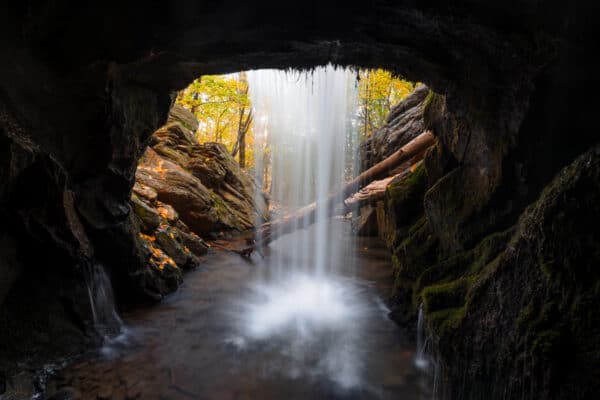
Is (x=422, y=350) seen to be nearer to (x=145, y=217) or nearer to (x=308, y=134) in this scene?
(x=145, y=217)

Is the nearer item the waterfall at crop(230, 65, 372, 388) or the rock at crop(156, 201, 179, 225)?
the waterfall at crop(230, 65, 372, 388)

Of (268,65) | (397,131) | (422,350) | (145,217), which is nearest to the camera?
(422,350)

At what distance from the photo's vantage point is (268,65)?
530cm

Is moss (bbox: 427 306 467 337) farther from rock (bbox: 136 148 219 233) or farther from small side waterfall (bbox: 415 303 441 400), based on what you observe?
rock (bbox: 136 148 219 233)

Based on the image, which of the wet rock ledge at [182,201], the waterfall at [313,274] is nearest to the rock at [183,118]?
the wet rock ledge at [182,201]

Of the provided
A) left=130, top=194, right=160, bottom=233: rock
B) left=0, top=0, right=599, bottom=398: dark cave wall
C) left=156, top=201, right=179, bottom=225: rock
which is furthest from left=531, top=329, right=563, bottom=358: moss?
left=156, top=201, right=179, bottom=225: rock

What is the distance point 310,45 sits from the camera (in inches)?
180

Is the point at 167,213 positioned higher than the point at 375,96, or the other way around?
the point at 375,96

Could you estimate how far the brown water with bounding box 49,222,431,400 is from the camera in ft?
14.4

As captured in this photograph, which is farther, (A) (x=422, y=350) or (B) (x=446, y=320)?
(A) (x=422, y=350)

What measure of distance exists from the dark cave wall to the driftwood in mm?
4469

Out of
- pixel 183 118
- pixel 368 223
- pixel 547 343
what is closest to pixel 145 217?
pixel 547 343

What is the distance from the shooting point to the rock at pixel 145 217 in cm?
842

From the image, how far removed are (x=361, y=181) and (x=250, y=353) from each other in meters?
7.32
